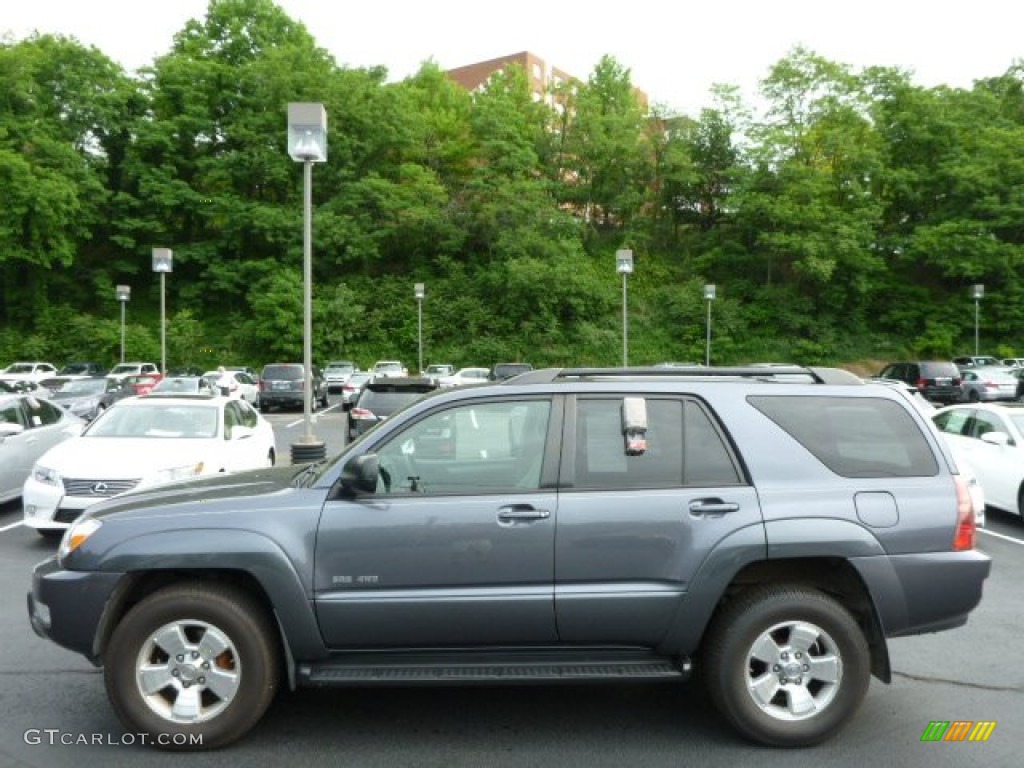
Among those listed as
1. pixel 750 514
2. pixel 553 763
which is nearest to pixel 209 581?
pixel 553 763

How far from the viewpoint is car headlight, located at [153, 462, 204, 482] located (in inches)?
340

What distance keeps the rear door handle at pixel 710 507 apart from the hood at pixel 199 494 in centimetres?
206

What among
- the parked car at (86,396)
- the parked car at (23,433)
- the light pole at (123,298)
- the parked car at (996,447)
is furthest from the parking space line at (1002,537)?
the light pole at (123,298)

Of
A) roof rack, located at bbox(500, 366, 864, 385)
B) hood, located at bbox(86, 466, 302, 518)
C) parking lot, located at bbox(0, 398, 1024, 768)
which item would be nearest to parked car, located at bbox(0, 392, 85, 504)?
parking lot, located at bbox(0, 398, 1024, 768)

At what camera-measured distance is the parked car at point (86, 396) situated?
2486 centimetres

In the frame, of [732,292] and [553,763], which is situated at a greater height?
[732,292]

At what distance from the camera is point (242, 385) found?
1273 inches

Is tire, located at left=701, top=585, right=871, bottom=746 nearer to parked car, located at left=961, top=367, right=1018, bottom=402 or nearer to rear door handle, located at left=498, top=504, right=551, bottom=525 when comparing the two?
rear door handle, located at left=498, top=504, right=551, bottom=525

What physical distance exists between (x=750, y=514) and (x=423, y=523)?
158 cm

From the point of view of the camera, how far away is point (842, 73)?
154 ft

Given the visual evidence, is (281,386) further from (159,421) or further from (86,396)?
(159,421)

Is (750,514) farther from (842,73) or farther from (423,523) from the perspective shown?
(842,73)

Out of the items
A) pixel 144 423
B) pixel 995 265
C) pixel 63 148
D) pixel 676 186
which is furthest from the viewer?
pixel 676 186

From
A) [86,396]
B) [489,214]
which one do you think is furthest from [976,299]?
[86,396]
